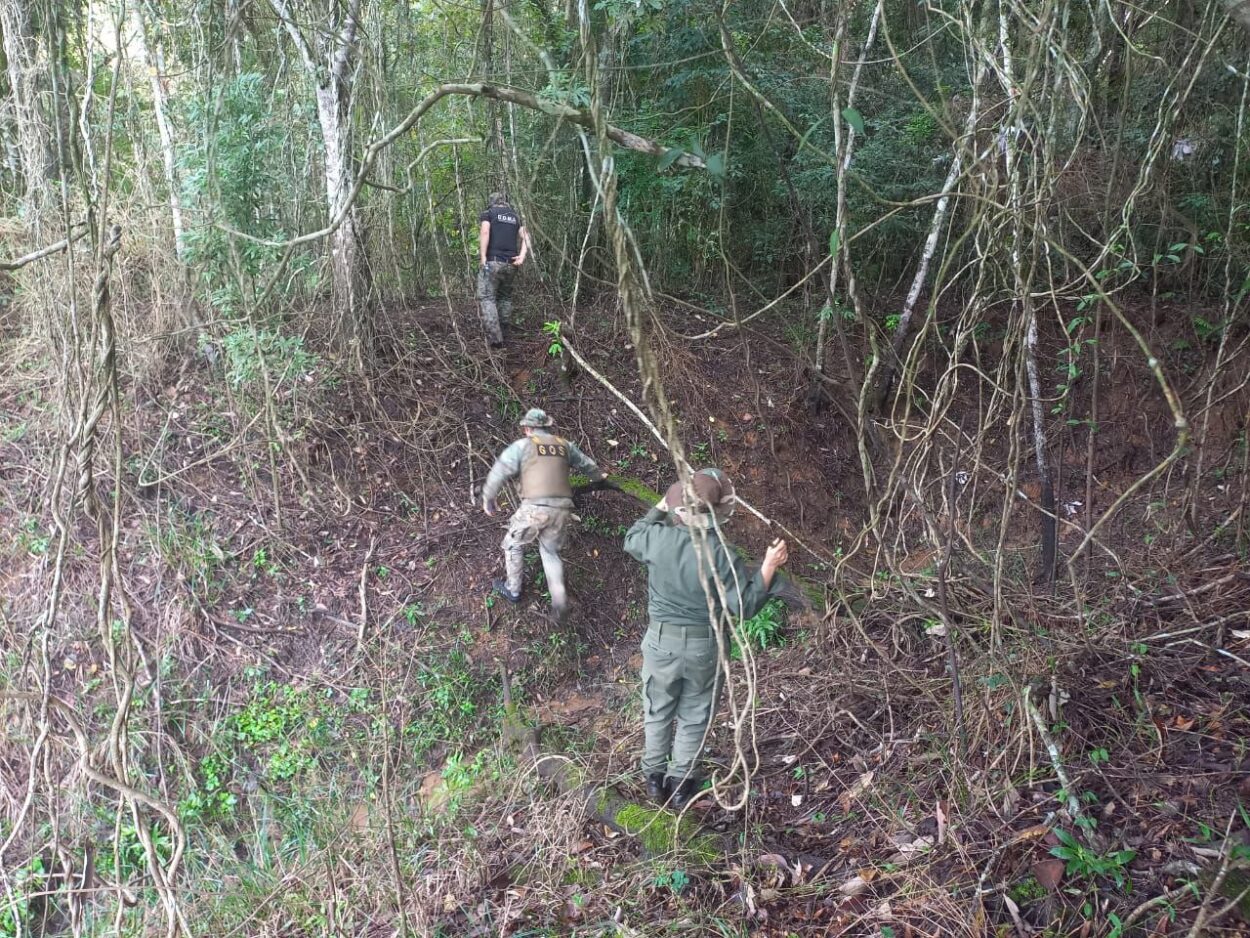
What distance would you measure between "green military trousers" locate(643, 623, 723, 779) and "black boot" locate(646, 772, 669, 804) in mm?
29

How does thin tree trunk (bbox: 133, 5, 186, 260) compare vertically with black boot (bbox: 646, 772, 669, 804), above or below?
above

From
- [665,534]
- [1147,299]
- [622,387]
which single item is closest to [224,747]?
[665,534]

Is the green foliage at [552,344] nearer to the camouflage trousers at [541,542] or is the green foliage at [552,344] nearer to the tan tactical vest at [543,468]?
the tan tactical vest at [543,468]

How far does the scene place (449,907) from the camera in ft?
12.8

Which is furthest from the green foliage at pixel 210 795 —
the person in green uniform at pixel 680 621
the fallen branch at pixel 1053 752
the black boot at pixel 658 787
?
the fallen branch at pixel 1053 752

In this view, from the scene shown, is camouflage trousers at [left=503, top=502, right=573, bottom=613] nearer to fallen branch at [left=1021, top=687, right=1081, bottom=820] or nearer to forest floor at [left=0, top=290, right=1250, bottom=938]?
forest floor at [left=0, top=290, right=1250, bottom=938]

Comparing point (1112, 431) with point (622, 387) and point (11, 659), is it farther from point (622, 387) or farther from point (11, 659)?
point (11, 659)

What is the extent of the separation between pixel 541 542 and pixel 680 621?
2453mm

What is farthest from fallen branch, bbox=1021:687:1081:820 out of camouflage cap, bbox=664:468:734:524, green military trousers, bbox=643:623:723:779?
camouflage cap, bbox=664:468:734:524

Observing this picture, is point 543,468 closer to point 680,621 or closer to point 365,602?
point 365,602

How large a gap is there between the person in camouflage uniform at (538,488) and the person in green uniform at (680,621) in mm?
1953

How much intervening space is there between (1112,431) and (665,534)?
246 inches

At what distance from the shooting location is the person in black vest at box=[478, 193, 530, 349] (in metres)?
7.65

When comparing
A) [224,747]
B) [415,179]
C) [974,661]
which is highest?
[415,179]
